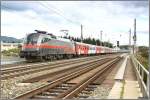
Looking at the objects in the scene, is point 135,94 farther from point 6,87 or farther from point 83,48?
point 83,48

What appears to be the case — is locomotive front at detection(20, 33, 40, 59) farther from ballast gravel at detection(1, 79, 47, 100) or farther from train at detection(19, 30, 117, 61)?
ballast gravel at detection(1, 79, 47, 100)

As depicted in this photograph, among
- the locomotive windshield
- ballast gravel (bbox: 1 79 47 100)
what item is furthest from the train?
ballast gravel (bbox: 1 79 47 100)

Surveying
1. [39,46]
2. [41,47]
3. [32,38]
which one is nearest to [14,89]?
[39,46]

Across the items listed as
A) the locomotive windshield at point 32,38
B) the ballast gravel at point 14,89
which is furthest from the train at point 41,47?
the ballast gravel at point 14,89

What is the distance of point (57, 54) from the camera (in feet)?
160

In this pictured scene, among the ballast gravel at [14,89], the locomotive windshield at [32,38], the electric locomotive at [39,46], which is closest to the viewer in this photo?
the ballast gravel at [14,89]

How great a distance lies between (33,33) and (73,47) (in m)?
21.7

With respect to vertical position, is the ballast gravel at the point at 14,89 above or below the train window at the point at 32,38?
below

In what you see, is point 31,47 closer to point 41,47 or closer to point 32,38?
point 32,38

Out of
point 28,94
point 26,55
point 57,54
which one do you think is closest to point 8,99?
point 28,94

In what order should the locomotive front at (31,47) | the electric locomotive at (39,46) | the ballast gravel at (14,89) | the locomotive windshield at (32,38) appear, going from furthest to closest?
the locomotive windshield at (32,38)
the electric locomotive at (39,46)
the locomotive front at (31,47)
the ballast gravel at (14,89)

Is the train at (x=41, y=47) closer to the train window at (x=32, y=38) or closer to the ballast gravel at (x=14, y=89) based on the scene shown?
the train window at (x=32, y=38)

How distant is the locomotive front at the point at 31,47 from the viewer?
3853 cm

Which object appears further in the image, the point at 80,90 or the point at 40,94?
the point at 80,90
